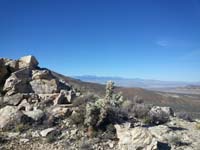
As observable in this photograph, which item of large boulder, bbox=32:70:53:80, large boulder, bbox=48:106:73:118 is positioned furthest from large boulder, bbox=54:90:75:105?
large boulder, bbox=32:70:53:80

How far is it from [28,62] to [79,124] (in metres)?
8.38

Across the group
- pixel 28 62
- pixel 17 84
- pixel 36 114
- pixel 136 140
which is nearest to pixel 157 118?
Result: pixel 136 140

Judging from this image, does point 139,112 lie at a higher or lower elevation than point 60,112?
lower

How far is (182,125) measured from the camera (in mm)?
15031

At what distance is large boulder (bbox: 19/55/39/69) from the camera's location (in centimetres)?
1878

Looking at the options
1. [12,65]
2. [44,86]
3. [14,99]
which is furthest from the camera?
[12,65]

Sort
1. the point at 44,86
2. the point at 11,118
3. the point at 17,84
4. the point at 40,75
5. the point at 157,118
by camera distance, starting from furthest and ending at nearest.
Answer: the point at 40,75 < the point at 44,86 < the point at 17,84 < the point at 157,118 < the point at 11,118

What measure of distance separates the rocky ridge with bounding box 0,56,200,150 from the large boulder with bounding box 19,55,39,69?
2336 mm

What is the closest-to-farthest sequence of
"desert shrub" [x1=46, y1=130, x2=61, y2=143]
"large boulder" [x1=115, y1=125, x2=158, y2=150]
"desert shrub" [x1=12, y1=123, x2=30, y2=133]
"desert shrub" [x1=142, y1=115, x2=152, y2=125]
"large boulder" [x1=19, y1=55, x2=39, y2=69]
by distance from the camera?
"large boulder" [x1=115, y1=125, x2=158, y2=150], "desert shrub" [x1=46, y1=130, x2=61, y2=143], "desert shrub" [x1=12, y1=123, x2=30, y2=133], "desert shrub" [x1=142, y1=115, x2=152, y2=125], "large boulder" [x1=19, y1=55, x2=39, y2=69]

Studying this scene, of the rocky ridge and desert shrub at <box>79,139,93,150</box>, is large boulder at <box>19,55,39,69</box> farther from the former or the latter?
desert shrub at <box>79,139,93,150</box>

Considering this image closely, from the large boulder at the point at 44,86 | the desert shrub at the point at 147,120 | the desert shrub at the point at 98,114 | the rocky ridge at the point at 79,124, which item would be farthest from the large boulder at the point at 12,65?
the desert shrub at the point at 147,120

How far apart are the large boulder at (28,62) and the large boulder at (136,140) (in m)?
9.85

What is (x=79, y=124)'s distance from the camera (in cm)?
1226

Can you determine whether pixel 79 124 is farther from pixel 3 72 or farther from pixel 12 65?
pixel 12 65
